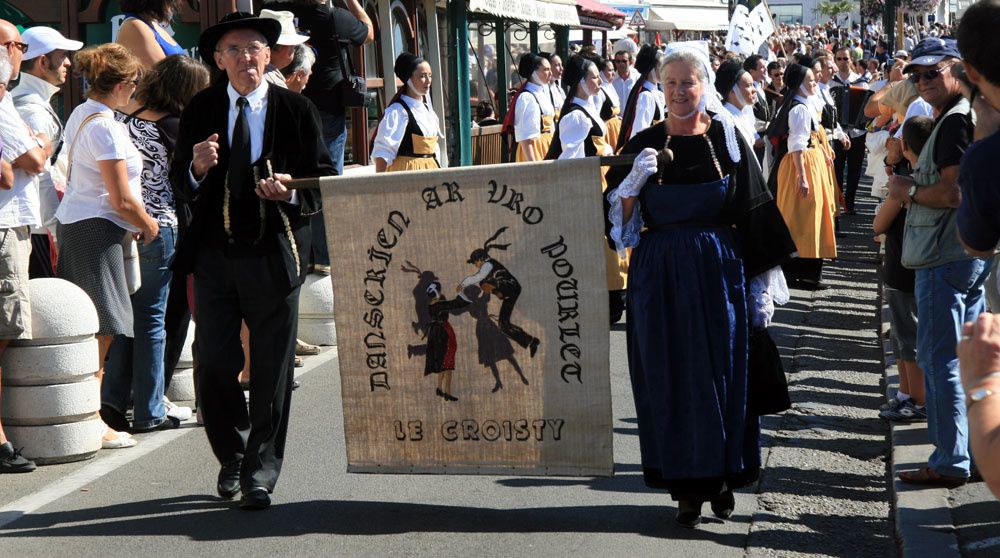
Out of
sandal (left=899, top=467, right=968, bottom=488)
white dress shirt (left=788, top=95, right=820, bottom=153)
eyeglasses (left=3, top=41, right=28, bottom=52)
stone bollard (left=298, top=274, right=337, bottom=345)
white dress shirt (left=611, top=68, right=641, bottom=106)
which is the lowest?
sandal (left=899, top=467, right=968, bottom=488)

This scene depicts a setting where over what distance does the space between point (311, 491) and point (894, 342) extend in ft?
11.1

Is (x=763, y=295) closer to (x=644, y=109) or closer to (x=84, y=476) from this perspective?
(x=84, y=476)

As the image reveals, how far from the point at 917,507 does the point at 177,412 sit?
3913 millimetres

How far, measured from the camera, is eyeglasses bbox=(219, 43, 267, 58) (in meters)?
5.58

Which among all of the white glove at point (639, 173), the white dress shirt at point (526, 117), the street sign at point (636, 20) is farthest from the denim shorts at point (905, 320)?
the street sign at point (636, 20)

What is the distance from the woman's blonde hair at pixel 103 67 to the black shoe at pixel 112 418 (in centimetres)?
163

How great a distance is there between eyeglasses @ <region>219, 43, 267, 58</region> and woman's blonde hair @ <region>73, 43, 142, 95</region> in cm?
119

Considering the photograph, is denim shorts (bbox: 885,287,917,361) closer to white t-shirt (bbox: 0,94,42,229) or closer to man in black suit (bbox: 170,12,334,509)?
man in black suit (bbox: 170,12,334,509)

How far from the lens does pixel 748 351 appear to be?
538 cm

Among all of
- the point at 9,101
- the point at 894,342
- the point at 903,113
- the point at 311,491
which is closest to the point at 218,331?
the point at 311,491

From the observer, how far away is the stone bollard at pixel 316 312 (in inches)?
369

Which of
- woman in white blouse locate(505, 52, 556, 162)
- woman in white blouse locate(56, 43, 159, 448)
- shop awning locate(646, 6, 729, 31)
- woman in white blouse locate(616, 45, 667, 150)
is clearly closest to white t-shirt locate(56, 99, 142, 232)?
woman in white blouse locate(56, 43, 159, 448)

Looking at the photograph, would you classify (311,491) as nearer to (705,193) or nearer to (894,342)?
(705,193)

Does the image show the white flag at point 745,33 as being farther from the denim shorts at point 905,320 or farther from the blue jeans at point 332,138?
the denim shorts at point 905,320
